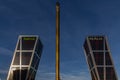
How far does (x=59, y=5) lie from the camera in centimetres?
Result: 7494

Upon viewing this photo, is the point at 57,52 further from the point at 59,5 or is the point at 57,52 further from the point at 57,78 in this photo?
the point at 59,5

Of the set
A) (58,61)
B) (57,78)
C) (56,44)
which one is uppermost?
(56,44)

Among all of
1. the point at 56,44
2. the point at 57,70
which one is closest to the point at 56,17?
the point at 56,44

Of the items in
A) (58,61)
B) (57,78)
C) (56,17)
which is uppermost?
(56,17)

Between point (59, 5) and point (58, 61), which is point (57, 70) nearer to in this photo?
point (58, 61)

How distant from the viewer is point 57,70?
70.2 m

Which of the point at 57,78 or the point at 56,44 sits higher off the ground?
the point at 56,44

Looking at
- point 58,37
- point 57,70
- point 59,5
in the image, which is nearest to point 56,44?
point 58,37

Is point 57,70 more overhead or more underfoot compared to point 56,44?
more underfoot

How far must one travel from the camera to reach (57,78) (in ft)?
229

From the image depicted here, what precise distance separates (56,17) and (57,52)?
1025 cm

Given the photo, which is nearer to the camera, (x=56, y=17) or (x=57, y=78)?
(x=57, y=78)

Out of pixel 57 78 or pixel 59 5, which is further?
pixel 59 5

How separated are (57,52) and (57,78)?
21.9 ft
